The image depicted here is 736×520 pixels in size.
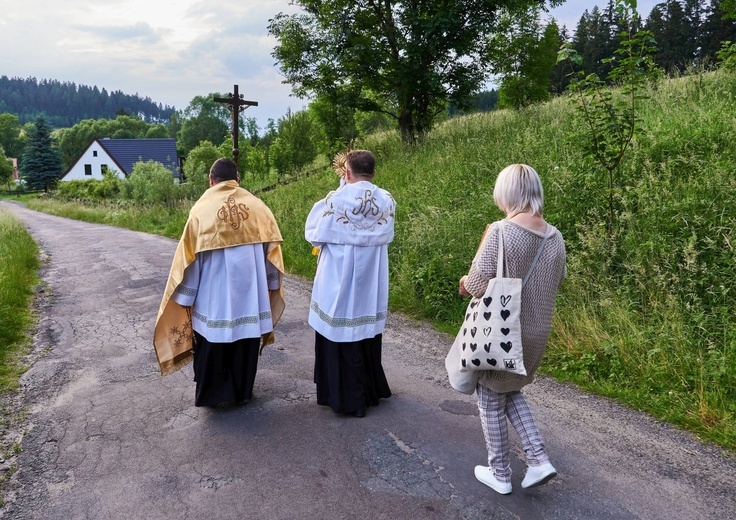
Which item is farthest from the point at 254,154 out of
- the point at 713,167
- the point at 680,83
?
the point at 713,167

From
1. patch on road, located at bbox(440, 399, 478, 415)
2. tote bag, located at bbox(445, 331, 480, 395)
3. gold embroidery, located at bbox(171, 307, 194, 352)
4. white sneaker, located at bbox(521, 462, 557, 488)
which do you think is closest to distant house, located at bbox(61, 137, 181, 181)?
gold embroidery, located at bbox(171, 307, 194, 352)

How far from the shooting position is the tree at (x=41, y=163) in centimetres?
6469

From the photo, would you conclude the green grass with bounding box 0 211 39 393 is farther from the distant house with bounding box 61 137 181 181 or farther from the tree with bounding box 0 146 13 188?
the tree with bounding box 0 146 13 188

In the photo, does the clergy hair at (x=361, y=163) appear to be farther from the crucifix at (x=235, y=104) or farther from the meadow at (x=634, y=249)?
the crucifix at (x=235, y=104)

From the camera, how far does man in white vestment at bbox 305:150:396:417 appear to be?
4387mm

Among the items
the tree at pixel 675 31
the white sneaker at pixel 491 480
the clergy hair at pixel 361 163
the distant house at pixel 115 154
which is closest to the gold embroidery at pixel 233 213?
the clergy hair at pixel 361 163

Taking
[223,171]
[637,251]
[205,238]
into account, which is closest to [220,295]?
[205,238]

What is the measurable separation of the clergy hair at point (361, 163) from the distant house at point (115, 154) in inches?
2501

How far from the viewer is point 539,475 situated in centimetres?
311

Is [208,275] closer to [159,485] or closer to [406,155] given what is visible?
[159,485]

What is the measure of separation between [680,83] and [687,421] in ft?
27.3

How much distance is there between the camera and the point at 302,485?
3457mm

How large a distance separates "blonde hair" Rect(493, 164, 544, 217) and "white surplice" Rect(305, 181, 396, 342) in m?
1.54

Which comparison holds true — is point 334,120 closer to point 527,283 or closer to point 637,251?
point 637,251
